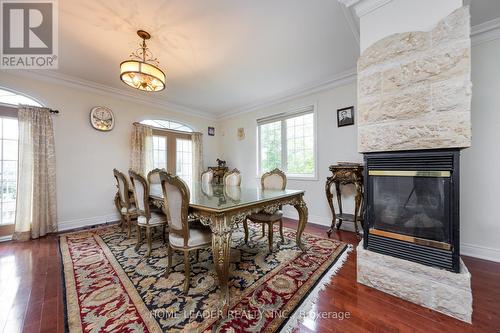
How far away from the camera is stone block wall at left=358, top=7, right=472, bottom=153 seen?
1284mm

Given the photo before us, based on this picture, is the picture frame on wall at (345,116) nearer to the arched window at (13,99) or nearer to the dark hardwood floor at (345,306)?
the dark hardwood floor at (345,306)

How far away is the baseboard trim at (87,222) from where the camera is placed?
315 centimetres

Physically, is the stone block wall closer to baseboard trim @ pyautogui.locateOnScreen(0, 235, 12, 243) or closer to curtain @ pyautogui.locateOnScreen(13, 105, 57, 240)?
curtain @ pyautogui.locateOnScreen(13, 105, 57, 240)

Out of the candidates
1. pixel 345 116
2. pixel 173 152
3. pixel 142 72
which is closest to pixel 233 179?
pixel 142 72

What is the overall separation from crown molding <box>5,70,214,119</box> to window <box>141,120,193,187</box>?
15.3 inches

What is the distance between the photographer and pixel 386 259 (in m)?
1.54

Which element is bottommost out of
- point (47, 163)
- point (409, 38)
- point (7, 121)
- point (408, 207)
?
point (408, 207)

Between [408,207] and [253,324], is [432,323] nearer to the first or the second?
[408,207]

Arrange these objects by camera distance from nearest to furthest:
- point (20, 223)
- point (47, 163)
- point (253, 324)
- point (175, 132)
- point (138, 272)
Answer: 1. point (253, 324)
2. point (138, 272)
3. point (20, 223)
4. point (47, 163)
5. point (175, 132)

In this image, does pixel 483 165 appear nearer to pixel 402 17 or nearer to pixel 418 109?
pixel 418 109

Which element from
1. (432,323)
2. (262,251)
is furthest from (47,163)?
(432,323)

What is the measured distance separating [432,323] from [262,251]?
1515 mm

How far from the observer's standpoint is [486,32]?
2.06 metres

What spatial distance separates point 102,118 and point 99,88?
56 centimetres
